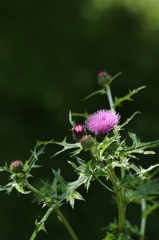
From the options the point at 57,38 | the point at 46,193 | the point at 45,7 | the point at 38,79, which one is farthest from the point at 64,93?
the point at 46,193

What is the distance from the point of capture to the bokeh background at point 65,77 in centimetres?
394

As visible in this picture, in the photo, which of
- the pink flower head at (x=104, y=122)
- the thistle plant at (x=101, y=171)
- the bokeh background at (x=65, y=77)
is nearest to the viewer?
the thistle plant at (x=101, y=171)

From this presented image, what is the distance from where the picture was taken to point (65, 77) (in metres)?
4.57

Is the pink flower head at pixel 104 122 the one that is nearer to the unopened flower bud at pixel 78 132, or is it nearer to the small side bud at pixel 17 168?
the unopened flower bud at pixel 78 132

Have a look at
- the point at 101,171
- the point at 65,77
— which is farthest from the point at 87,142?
the point at 65,77

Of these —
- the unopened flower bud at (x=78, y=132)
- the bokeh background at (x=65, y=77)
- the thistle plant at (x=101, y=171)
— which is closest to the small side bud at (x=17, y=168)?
the thistle plant at (x=101, y=171)

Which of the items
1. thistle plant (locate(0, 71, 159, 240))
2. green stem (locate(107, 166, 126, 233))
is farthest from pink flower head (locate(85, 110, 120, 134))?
green stem (locate(107, 166, 126, 233))

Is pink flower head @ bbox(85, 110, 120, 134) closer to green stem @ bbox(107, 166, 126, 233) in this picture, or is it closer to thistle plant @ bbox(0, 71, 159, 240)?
thistle plant @ bbox(0, 71, 159, 240)

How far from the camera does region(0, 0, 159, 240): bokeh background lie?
394 centimetres

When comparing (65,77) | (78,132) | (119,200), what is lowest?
(119,200)

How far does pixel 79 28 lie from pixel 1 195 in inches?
64.9

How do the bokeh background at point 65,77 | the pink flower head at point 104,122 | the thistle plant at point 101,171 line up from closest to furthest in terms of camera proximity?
the thistle plant at point 101,171 → the pink flower head at point 104,122 → the bokeh background at point 65,77

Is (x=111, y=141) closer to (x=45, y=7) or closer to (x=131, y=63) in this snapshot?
(x=131, y=63)

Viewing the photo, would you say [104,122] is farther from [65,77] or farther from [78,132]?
[65,77]
